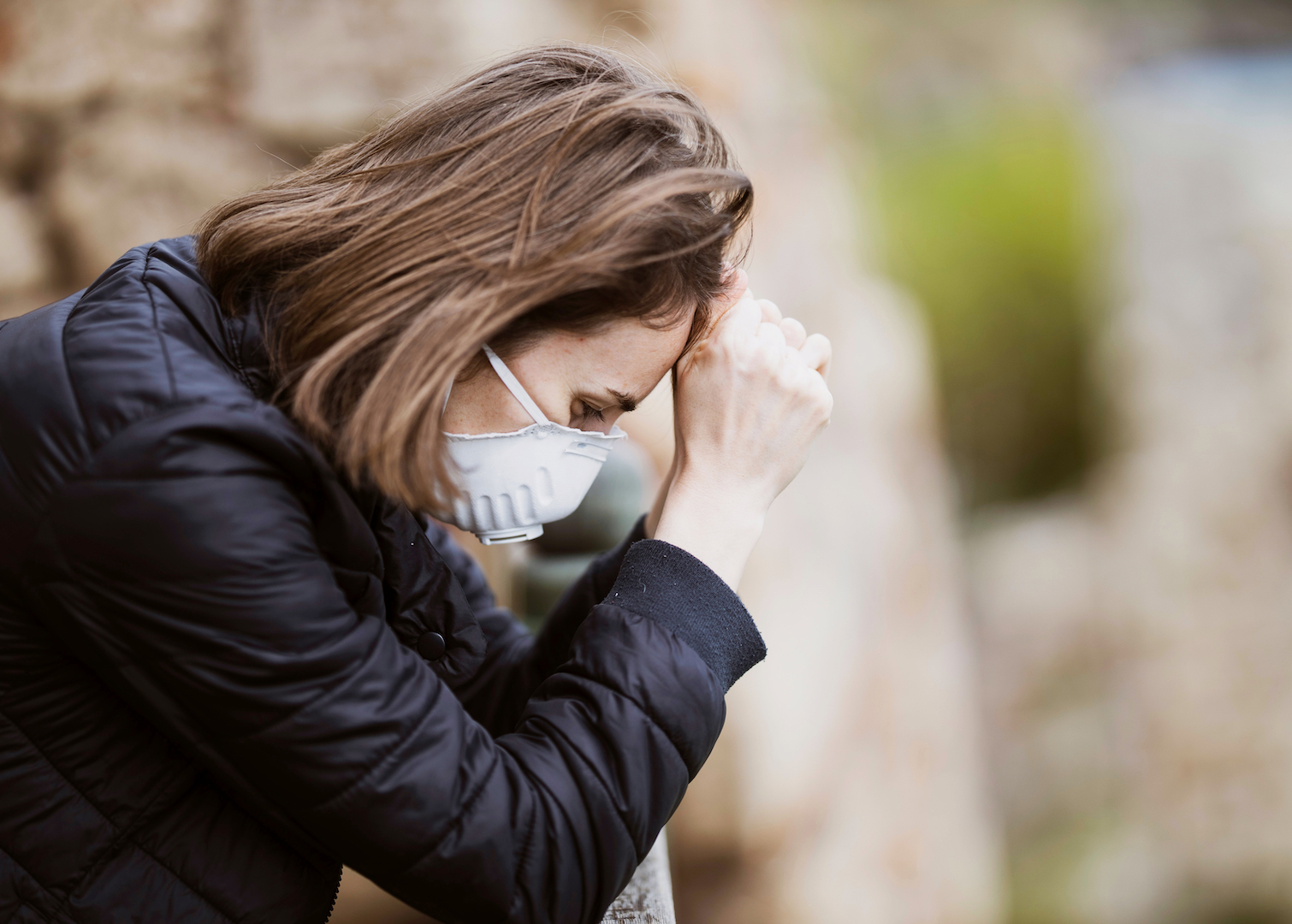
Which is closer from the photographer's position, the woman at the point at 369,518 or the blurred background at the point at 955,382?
the woman at the point at 369,518

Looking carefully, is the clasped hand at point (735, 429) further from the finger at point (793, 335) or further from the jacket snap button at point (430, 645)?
the jacket snap button at point (430, 645)

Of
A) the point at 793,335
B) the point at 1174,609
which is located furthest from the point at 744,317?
the point at 1174,609

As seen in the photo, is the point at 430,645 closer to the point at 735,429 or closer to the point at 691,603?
the point at 691,603

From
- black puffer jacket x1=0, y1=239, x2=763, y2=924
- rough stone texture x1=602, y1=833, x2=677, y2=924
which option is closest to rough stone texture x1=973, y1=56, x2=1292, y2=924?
rough stone texture x1=602, y1=833, x2=677, y2=924

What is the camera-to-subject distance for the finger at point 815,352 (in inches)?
50.1

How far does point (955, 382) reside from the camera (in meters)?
7.14

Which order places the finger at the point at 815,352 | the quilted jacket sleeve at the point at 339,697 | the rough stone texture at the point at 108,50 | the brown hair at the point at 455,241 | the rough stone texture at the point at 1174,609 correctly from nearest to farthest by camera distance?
the quilted jacket sleeve at the point at 339,697 → the brown hair at the point at 455,241 → the finger at the point at 815,352 → the rough stone texture at the point at 108,50 → the rough stone texture at the point at 1174,609

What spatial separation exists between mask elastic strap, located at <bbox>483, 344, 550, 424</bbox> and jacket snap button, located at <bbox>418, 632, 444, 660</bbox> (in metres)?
0.28

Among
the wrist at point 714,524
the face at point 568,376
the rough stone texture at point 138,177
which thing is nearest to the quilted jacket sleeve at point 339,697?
the wrist at point 714,524

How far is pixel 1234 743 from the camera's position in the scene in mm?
5859

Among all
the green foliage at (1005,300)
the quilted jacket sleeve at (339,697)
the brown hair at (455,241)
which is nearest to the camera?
the quilted jacket sleeve at (339,697)

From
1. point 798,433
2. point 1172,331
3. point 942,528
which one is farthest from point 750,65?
point 1172,331

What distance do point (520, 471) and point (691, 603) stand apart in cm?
28

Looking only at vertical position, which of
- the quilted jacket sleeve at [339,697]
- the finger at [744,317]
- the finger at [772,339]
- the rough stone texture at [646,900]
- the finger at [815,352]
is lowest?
the rough stone texture at [646,900]
